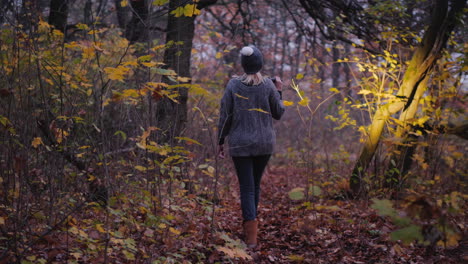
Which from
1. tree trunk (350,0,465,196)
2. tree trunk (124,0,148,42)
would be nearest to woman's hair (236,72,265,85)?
tree trunk (124,0,148,42)

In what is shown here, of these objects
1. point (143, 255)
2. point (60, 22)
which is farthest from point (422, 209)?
point (60, 22)

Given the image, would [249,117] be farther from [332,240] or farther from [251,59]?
[332,240]

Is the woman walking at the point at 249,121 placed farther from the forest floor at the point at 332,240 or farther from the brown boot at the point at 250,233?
the forest floor at the point at 332,240

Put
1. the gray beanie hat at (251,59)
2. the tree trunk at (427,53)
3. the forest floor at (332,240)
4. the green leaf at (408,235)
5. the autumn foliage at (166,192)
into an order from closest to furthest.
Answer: the green leaf at (408,235) < the autumn foliage at (166,192) < the forest floor at (332,240) < the gray beanie hat at (251,59) < the tree trunk at (427,53)

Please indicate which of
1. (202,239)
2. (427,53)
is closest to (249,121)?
(202,239)

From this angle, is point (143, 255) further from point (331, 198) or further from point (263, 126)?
point (331, 198)

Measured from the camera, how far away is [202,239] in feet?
11.9

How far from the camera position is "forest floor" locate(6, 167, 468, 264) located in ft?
9.00

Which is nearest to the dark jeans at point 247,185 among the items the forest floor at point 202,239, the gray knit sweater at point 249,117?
the gray knit sweater at point 249,117

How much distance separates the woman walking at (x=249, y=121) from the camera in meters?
3.73

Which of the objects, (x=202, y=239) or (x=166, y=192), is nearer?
(x=202, y=239)

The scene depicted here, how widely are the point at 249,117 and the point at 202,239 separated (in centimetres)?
126

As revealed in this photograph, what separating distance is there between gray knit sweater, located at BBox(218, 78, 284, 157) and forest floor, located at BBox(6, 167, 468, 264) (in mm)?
700

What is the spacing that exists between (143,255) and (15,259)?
2.65 feet
